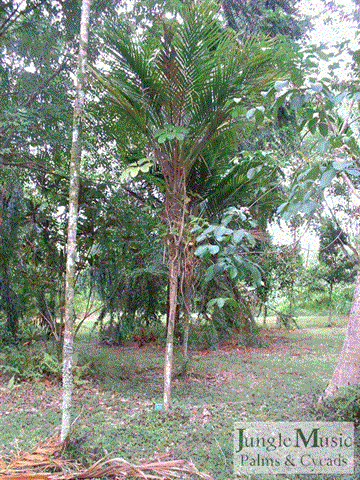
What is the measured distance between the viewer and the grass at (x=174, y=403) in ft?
8.96

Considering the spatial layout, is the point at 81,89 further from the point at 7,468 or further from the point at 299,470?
the point at 299,470

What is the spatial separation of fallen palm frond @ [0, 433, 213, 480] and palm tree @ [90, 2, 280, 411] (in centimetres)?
121

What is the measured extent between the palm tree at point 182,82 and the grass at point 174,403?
1.41 feet

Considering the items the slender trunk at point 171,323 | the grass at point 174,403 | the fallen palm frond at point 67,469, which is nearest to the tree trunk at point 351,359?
the grass at point 174,403

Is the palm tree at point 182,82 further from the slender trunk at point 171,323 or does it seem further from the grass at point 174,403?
the grass at point 174,403

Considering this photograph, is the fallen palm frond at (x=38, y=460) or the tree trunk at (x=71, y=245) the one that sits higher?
the tree trunk at (x=71, y=245)

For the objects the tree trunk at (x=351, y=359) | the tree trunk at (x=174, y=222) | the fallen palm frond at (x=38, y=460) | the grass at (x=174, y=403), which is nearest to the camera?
the fallen palm frond at (x=38, y=460)

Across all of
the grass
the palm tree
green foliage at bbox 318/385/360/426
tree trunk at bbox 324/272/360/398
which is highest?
the palm tree

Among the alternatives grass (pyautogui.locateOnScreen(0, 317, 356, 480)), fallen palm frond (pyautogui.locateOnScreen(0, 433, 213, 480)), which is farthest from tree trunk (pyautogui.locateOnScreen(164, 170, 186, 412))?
fallen palm frond (pyautogui.locateOnScreen(0, 433, 213, 480))

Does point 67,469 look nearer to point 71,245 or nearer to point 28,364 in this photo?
point 71,245

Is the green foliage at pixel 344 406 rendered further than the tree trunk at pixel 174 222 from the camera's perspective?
No

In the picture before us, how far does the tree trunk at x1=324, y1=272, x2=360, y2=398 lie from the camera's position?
11.0 feet

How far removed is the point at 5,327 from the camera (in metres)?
5.34

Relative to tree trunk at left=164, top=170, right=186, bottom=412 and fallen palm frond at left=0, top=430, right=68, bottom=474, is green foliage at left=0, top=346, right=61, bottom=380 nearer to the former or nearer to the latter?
tree trunk at left=164, top=170, right=186, bottom=412
